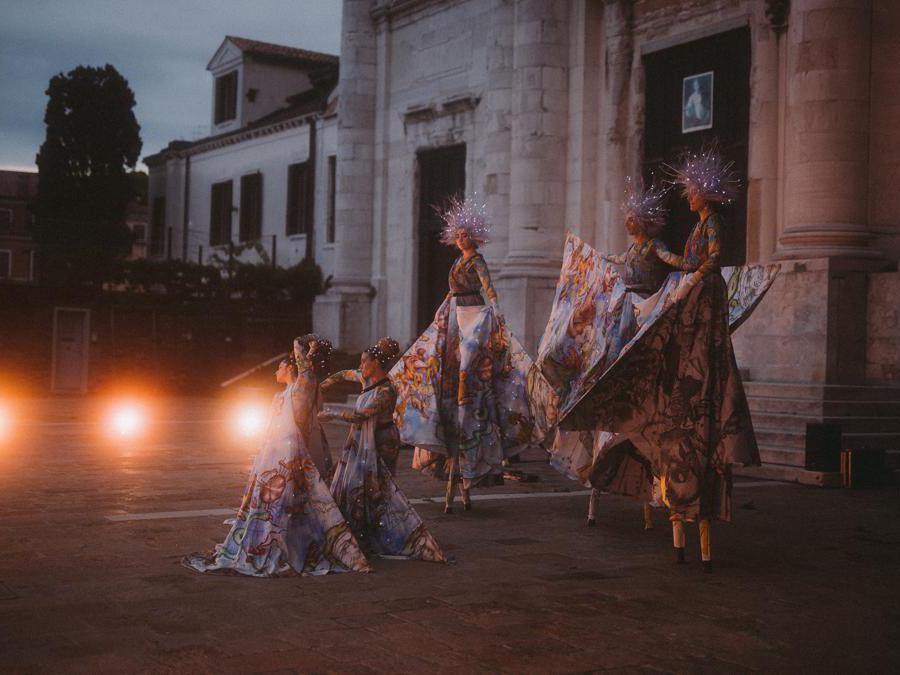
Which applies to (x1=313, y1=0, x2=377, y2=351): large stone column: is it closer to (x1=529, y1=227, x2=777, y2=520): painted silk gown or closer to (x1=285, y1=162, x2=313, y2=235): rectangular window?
(x1=285, y1=162, x2=313, y2=235): rectangular window

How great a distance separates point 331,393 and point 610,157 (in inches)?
266

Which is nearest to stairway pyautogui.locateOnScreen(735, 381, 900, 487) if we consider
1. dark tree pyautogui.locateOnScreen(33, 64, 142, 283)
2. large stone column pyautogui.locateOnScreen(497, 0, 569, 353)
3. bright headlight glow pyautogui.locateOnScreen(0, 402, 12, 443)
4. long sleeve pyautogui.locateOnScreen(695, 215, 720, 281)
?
long sleeve pyautogui.locateOnScreen(695, 215, 720, 281)

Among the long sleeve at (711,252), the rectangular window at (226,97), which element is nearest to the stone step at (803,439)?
the long sleeve at (711,252)

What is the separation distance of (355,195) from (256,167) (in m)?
10.4

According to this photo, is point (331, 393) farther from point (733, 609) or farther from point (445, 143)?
point (733, 609)

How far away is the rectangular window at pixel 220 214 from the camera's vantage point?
114ft

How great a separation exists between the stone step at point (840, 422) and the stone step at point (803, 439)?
5 centimetres

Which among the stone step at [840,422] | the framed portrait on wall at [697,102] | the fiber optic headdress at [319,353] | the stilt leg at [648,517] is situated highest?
the framed portrait on wall at [697,102]

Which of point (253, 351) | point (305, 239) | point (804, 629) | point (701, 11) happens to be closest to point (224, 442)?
point (701, 11)

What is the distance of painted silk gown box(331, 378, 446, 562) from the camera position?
705cm

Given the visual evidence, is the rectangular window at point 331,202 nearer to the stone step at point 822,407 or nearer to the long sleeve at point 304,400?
the stone step at point 822,407

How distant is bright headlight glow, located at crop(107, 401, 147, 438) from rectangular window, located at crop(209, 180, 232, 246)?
1267cm

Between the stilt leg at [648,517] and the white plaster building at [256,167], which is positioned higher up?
the white plaster building at [256,167]

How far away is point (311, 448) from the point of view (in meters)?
7.11
